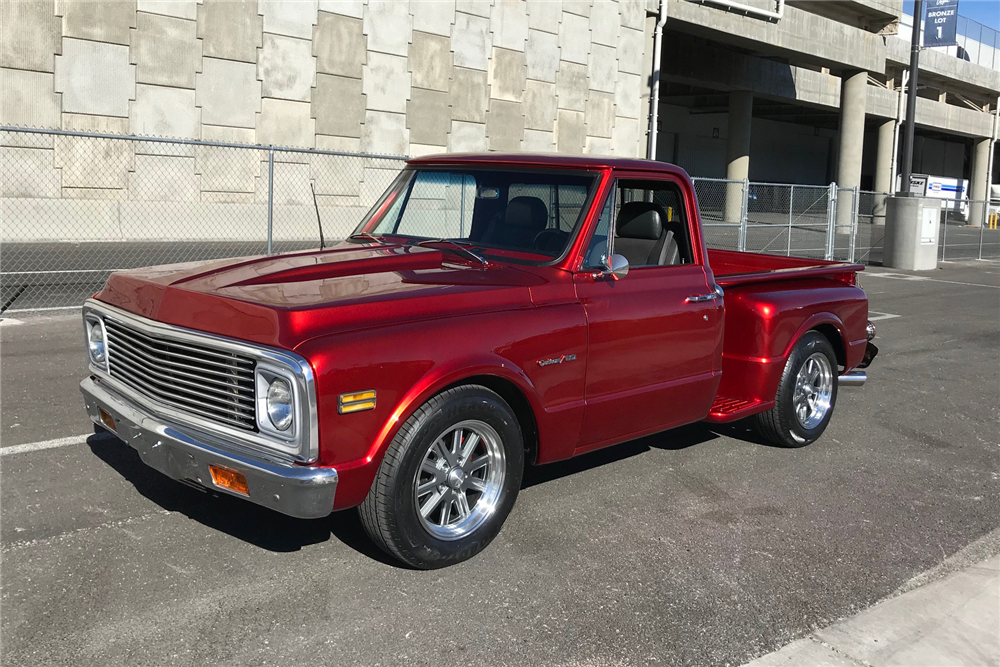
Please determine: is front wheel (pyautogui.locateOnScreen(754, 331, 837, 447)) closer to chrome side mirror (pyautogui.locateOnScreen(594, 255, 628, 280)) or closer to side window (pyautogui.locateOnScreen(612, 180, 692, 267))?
side window (pyautogui.locateOnScreen(612, 180, 692, 267))

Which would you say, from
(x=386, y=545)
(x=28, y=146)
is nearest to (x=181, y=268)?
(x=386, y=545)

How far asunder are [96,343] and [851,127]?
40.1 meters

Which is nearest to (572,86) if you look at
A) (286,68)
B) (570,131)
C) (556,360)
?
(570,131)

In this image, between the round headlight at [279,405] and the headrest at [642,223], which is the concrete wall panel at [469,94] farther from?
the round headlight at [279,405]

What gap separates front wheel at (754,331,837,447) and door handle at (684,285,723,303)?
3.01 feet

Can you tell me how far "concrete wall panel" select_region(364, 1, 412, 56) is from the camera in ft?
62.0

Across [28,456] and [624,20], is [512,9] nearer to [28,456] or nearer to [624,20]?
[624,20]

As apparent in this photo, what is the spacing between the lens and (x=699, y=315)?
531 centimetres

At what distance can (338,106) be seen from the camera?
61.5 feet

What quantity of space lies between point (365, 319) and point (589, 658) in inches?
62.4

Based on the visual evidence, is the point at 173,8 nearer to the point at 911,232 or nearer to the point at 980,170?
the point at 911,232

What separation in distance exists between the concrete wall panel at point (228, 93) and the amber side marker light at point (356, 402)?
14644mm

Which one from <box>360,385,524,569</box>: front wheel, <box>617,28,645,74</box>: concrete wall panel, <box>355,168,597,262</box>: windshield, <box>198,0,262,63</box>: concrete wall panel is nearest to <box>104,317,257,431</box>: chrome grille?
<box>360,385,524,569</box>: front wheel

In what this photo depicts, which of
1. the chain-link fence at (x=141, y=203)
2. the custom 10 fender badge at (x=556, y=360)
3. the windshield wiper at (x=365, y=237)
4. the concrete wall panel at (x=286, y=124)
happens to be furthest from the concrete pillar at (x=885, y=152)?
the custom 10 fender badge at (x=556, y=360)
